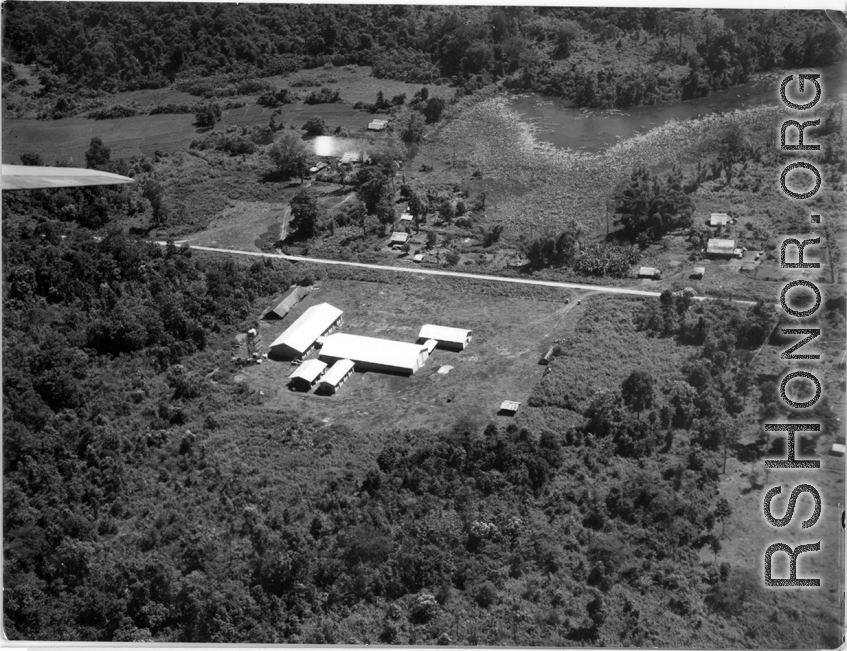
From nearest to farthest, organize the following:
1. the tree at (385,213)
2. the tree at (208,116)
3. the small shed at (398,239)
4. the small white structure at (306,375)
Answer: the small white structure at (306,375), the small shed at (398,239), the tree at (385,213), the tree at (208,116)

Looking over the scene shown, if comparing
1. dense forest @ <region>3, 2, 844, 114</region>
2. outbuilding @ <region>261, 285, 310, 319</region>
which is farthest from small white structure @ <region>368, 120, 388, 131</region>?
outbuilding @ <region>261, 285, 310, 319</region>

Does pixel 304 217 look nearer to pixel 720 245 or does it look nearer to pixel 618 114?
pixel 720 245

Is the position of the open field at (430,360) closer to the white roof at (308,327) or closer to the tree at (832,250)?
the white roof at (308,327)

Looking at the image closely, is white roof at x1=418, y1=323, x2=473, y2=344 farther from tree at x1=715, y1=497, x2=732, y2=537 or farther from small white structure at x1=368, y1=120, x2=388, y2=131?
small white structure at x1=368, y1=120, x2=388, y2=131

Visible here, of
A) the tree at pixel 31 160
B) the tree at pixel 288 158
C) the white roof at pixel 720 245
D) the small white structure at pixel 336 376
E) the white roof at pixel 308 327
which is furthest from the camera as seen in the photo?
the tree at pixel 288 158

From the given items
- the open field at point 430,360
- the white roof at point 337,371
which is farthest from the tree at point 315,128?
the white roof at point 337,371

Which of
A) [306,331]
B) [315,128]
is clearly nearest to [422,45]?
[315,128]
